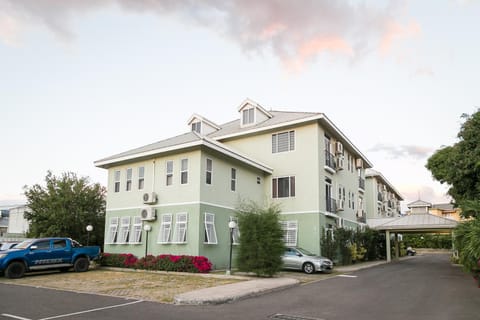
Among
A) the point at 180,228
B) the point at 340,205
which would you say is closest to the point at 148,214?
the point at 180,228

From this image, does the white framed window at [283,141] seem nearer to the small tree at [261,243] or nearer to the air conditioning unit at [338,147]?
the air conditioning unit at [338,147]

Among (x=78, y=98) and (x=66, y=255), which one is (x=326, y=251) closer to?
(x=66, y=255)

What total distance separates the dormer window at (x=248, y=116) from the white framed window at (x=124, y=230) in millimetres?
10293

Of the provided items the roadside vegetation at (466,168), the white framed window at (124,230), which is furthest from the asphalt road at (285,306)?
the white framed window at (124,230)

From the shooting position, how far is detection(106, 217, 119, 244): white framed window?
23781mm

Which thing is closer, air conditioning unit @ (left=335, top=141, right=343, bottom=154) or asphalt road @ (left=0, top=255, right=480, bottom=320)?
asphalt road @ (left=0, top=255, right=480, bottom=320)

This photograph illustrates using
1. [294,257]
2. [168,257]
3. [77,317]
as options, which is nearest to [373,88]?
[294,257]

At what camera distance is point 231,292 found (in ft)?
40.1

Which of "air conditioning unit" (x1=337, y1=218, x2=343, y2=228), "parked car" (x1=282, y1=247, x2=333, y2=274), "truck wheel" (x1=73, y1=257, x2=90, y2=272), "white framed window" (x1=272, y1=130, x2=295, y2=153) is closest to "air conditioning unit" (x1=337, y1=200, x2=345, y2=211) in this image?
"air conditioning unit" (x1=337, y1=218, x2=343, y2=228)

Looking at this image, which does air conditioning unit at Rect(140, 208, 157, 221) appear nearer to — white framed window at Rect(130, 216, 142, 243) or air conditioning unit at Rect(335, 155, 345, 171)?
white framed window at Rect(130, 216, 142, 243)

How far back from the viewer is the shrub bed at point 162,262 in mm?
18812

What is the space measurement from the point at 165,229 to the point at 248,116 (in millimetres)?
10481

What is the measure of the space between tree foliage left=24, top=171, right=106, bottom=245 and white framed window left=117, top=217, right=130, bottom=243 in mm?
5115

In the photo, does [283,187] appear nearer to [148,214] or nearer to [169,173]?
[169,173]
